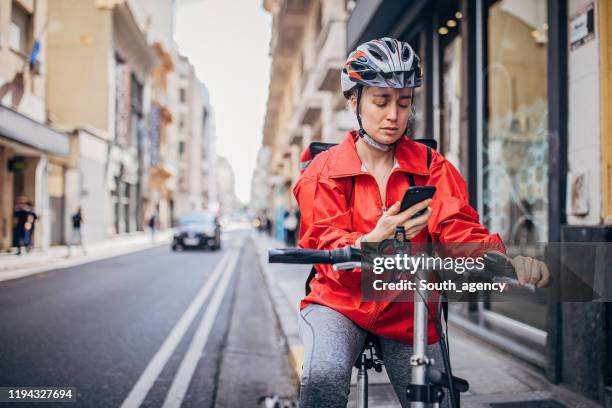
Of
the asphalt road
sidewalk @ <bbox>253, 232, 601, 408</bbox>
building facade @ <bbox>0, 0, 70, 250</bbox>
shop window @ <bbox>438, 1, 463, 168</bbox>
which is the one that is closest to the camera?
sidewalk @ <bbox>253, 232, 601, 408</bbox>

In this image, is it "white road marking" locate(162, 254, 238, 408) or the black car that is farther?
the black car

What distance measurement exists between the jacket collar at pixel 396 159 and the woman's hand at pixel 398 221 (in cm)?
36

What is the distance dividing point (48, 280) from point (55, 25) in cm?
558

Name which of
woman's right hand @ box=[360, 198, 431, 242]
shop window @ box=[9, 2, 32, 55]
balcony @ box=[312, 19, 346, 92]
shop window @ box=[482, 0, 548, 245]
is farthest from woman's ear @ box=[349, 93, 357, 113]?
balcony @ box=[312, 19, 346, 92]

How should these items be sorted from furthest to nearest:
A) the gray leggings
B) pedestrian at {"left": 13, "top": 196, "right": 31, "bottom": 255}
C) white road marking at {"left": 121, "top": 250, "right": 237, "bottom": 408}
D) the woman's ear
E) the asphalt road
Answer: pedestrian at {"left": 13, "top": 196, "right": 31, "bottom": 255}
the asphalt road
white road marking at {"left": 121, "top": 250, "right": 237, "bottom": 408}
the woman's ear
the gray leggings

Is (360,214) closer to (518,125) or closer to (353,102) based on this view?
(353,102)

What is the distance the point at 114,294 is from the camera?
9.10 meters

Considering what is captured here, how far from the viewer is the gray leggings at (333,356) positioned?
1.65m

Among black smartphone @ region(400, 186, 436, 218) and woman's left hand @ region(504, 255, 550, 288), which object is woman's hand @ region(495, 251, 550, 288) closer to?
woman's left hand @ region(504, 255, 550, 288)

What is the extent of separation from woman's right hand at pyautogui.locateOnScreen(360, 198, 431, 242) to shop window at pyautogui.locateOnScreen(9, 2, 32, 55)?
4.67m

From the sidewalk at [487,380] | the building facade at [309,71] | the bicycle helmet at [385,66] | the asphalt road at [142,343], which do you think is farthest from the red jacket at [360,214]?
the asphalt road at [142,343]

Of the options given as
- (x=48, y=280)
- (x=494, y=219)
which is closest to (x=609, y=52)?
(x=494, y=219)

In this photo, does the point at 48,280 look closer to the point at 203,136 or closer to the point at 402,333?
the point at 402,333

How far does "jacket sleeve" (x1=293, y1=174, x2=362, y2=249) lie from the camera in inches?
69.5
